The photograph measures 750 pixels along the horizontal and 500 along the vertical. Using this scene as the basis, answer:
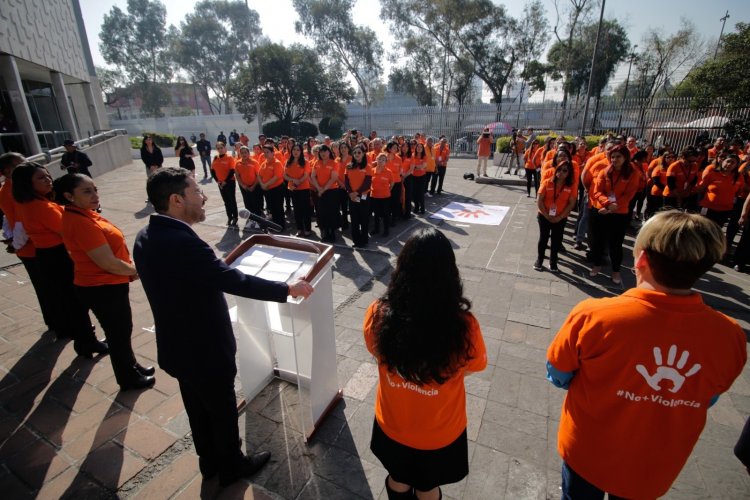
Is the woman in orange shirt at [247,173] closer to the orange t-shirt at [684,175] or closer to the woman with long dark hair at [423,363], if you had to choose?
the woman with long dark hair at [423,363]

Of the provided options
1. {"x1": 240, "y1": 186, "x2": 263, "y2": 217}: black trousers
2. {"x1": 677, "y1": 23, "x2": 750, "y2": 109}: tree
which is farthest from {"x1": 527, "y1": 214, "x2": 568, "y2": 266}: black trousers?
{"x1": 677, "y1": 23, "x2": 750, "y2": 109}: tree

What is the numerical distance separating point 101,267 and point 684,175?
29.3 feet

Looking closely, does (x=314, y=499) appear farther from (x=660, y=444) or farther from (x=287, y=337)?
(x=660, y=444)

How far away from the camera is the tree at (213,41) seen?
155ft

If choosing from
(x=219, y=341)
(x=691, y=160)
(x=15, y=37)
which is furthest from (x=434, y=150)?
(x=15, y=37)

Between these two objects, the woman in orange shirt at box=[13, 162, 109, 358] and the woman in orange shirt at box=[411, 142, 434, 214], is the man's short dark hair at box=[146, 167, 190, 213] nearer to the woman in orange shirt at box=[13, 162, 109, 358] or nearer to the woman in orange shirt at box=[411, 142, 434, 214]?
the woman in orange shirt at box=[13, 162, 109, 358]

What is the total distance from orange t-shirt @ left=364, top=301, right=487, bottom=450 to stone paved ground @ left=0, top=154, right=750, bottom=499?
34.4 inches

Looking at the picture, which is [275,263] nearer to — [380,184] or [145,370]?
[145,370]

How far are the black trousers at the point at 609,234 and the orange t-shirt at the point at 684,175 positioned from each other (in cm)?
284

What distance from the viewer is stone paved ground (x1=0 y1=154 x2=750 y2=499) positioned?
230cm

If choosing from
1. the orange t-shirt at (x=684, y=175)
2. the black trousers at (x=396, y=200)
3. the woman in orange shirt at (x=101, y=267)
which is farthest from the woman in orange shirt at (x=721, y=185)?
the woman in orange shirt at (x=101, y=267)

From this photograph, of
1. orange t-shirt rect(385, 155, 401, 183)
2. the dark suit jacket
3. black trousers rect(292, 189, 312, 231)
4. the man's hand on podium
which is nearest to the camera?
the dark suit jacket

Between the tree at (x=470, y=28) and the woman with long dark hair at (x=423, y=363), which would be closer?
the woman with long dark hair at (x=423, y=363)

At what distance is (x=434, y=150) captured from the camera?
10.6 meters
